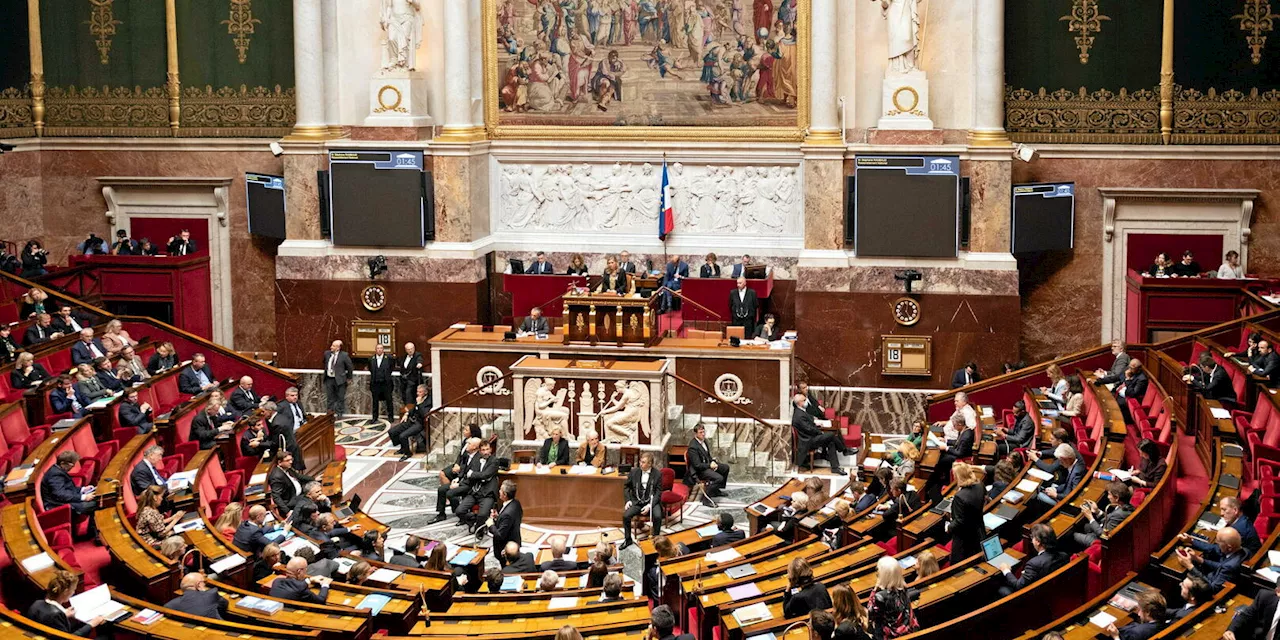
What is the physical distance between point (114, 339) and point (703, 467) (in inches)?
322

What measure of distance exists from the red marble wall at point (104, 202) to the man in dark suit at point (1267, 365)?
53.3 ft

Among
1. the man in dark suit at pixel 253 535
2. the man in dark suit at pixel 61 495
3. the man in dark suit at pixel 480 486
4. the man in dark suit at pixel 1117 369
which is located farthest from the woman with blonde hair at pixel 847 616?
the man in dark suit at pixel 1117 369

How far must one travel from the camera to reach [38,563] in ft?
40.0

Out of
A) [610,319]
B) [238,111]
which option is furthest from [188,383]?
[238,111]

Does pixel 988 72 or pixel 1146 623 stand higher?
pixel 988 72

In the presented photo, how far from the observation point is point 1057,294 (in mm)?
23562

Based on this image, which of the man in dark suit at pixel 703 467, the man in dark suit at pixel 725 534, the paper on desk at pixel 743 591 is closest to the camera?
the paper on desk at pixel 743 591

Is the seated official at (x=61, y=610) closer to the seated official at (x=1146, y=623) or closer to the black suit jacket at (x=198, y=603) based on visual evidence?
the black suit jacket at (x=198, y=603)

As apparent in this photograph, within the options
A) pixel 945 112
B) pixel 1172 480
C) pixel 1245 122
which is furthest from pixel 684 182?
pixel 1172 480

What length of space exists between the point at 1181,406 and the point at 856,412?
6.70 m

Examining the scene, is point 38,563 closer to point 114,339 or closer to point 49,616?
point 49,616

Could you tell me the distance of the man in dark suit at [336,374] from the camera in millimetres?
22781

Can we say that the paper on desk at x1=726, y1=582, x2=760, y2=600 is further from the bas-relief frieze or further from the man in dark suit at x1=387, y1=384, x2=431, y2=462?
the bas-relief frieze

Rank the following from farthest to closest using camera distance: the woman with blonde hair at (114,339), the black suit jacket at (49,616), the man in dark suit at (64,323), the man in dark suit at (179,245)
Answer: the man in dark suit at (179,245)
the man in dark suit at (64,323)
the woman with blonde hair at (114,339)
the black suit jacket at (49,616)
